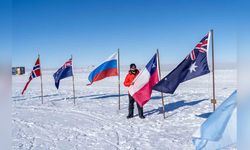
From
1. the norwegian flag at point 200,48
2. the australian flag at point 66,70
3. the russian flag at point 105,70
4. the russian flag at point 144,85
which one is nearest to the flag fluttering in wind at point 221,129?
the norwegian flag at point 200,48

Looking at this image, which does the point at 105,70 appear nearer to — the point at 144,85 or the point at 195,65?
the point at 144,85

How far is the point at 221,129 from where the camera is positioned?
82.9 inches

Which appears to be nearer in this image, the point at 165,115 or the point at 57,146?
the point at 57,146

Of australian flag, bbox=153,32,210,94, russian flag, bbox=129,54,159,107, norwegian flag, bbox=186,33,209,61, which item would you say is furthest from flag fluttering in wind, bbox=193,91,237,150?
russian flag, bbox=129,54,159,107

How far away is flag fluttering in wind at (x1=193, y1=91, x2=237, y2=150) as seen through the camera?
204 cm

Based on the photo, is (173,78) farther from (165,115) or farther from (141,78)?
(165,115)

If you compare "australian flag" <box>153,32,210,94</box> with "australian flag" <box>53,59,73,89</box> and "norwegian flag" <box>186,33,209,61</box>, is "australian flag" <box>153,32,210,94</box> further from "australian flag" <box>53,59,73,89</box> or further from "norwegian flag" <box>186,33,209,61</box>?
"australian flag" <box>53,59,73,89</box>

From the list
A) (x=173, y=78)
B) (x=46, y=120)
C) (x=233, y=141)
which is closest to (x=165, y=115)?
(x=173, y=78)

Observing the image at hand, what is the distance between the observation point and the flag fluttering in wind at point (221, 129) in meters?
2.04

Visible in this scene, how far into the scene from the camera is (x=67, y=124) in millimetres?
7871

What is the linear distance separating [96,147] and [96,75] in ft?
15.1

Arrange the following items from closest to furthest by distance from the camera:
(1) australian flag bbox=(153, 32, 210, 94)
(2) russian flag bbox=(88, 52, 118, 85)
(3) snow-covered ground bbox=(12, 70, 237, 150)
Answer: (3) snow-covered ground bbox=(12, 70, 237, 150) < (1) australian flag bbox=(153, 32, 210, 94) < (2) russian flag bbox=(88, 52, 118, 85)

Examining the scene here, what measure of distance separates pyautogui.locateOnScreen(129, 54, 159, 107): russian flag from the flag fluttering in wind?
17.6ft

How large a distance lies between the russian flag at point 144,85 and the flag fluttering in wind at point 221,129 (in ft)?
17.6
